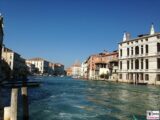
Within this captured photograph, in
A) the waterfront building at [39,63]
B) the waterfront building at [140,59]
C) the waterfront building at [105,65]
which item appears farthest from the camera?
the waterfront building at [39,63]

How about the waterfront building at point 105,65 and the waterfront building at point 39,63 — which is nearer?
the waterfront building at point 105,65

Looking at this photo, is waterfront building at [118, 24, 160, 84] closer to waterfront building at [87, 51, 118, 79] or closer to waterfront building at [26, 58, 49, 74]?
waterfront building at [87, 51, 118, 79]

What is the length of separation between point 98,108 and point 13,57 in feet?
260

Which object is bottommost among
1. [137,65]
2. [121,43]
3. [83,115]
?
[83,115]

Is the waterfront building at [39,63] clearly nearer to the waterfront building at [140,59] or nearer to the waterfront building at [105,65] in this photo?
the waterfront building at [105,65]

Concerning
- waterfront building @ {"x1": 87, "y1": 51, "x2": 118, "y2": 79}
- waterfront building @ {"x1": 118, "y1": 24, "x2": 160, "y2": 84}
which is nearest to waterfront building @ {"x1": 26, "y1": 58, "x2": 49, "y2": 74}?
waterfront building @ {"x1": 87, "y1": 51, "x2": 118, "y2": 79}

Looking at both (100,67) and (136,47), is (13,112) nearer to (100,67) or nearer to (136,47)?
(136,47)

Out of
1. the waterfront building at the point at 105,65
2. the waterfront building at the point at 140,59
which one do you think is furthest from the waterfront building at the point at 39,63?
the waterfront building at the point at 140,59

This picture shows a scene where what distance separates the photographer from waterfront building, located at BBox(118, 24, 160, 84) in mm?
50959

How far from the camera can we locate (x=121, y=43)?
6175 centimetres

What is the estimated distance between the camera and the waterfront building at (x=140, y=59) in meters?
51.0

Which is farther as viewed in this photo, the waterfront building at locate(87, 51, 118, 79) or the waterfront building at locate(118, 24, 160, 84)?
the waterfront building at locate(87, 51, 118, 79)

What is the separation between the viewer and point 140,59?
5459 cm

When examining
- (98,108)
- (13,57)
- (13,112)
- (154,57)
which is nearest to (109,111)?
(98,108)
